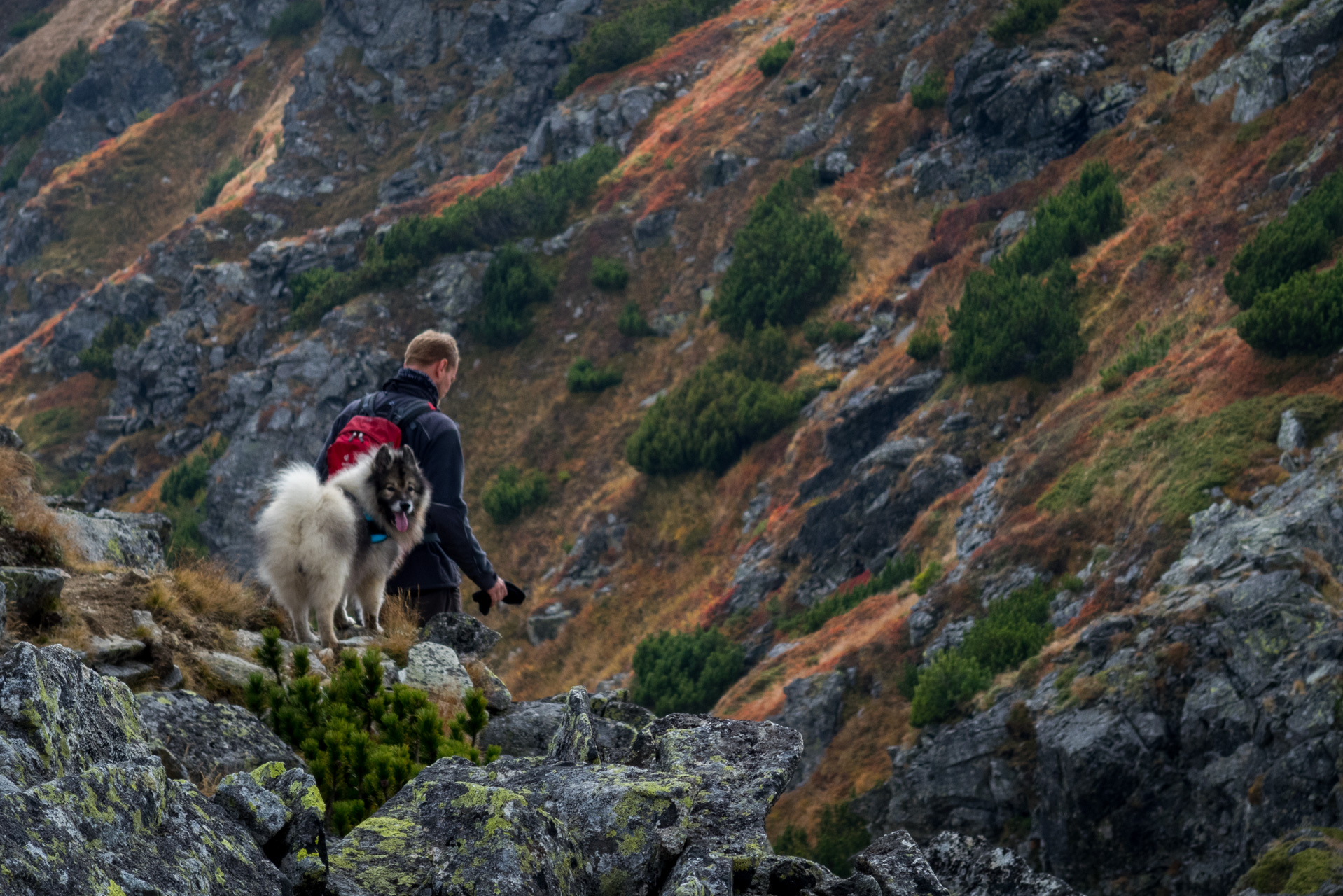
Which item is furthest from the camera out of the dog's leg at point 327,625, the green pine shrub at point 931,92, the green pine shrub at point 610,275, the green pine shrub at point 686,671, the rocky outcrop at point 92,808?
the green pine shrub at point 610,275

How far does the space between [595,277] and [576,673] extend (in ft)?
47.4

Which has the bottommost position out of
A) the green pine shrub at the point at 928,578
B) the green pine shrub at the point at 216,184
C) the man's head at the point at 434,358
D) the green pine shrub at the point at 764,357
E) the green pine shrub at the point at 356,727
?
the green pine shrub at the point at 928,578

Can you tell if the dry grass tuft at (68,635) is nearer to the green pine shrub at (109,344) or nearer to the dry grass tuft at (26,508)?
the dry grass tuft at (26,508)

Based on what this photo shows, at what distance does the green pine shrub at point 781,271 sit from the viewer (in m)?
26.5

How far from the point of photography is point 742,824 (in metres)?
3.48

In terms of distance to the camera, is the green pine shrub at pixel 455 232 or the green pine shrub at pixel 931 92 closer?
the green pine shrub at pixel 931 92

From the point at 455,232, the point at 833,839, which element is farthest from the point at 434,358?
the point at 455,232

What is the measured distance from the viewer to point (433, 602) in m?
6.98

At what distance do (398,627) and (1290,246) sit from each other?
1453 centimetres

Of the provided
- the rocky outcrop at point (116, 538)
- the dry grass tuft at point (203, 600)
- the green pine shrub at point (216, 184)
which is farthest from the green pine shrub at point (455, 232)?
the dry grass tuft at point (203, 600)

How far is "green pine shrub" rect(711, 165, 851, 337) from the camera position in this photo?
86.9 feet

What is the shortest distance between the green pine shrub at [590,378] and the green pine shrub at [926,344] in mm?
9942

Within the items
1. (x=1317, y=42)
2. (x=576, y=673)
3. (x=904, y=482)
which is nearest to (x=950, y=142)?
(x=1317, y=42)

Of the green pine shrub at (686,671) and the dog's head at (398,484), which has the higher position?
the dog's head at (398,484)
